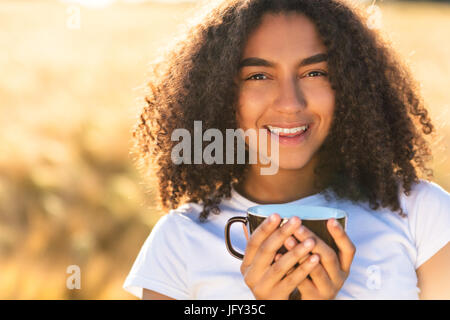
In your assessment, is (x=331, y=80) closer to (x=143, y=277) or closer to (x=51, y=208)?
(x=143, y=277)

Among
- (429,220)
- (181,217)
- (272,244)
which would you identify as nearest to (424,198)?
(429,220)

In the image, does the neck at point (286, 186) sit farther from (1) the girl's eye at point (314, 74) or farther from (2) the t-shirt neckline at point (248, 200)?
(1) the girl's eye at point (314, 74)

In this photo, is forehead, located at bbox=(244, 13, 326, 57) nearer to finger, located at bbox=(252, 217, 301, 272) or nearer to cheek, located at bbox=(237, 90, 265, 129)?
cheek, located at bbox=(237, 90, 265, 129)

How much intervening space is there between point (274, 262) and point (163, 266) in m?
0.44

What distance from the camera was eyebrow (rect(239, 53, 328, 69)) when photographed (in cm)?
188

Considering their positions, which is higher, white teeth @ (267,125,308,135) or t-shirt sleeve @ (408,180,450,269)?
white teeth @ (267,125,308,135)

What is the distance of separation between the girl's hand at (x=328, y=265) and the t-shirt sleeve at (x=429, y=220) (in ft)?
1.13

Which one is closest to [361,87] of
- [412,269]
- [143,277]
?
[412,269]

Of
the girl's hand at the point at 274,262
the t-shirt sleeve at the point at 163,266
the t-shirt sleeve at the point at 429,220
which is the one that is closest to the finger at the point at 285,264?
the girl's hand at the point at 274,262

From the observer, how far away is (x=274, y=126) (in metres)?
1.88

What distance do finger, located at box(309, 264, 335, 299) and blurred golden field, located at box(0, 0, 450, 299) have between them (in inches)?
39.8

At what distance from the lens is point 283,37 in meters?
1.89

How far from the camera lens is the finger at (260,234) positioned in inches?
58.4

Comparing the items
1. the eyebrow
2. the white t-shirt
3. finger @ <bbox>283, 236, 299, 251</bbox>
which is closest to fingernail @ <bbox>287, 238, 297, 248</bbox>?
finger @ <bbox>283, 236, 299, 251</bbox>
